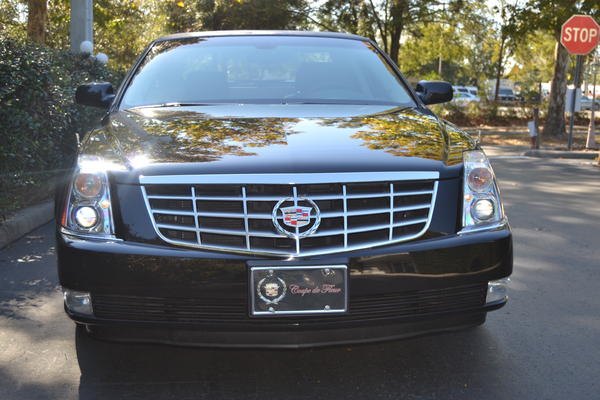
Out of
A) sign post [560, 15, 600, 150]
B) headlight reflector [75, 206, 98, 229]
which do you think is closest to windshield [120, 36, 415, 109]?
headlight reflector [75, 206, 98, 229]

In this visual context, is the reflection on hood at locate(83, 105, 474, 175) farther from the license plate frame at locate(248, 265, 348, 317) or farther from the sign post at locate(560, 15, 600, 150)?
the sign post at locate(560, 15, 600, 150)

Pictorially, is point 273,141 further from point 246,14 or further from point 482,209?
point 246,14

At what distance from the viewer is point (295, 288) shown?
2846 millimetres

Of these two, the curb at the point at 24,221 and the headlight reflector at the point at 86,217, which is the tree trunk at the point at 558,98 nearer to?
the curb at the point at 24,221

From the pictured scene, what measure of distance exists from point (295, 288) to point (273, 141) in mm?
715

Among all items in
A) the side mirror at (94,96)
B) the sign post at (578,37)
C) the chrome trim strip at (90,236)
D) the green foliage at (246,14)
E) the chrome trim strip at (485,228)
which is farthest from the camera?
the green foliage at (246,14)

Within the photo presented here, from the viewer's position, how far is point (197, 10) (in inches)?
1206

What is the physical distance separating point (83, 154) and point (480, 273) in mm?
1747

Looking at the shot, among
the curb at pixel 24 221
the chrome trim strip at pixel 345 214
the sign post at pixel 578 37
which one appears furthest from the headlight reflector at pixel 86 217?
the sign post at pixel 578 37

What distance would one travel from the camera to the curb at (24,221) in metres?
6.14

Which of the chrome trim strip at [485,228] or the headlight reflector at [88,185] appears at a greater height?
the headlight reflector at [88,185]

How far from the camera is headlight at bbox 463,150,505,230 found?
315 centimetres

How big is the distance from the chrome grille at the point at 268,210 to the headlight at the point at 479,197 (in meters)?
0.31

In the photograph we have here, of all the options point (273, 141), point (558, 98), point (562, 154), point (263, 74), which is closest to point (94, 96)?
point (263, 74)
